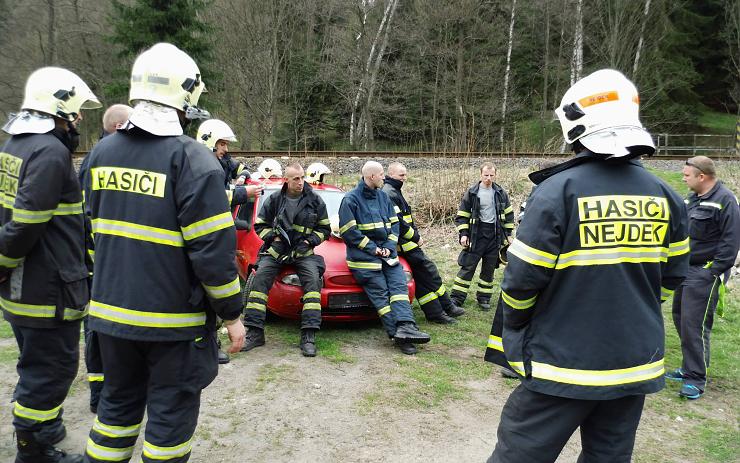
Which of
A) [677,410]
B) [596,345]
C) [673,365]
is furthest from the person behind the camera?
[673,365]

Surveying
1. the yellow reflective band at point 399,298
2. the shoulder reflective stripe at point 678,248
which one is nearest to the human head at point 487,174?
the yellow reflective band at point 399,298

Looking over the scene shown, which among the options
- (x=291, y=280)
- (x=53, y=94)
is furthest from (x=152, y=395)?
(x=291, y=280)

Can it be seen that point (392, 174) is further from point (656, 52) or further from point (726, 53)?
point (726, 53)

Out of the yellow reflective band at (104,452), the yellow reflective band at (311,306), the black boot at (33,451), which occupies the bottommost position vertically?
the black boot at (33,451)

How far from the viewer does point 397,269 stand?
20.8 feet

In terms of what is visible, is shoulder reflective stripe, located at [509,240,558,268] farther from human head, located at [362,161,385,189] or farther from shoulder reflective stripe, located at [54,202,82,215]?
human head, located at [362,161,385,189]

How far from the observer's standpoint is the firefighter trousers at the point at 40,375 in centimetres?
338

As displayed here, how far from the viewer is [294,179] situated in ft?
20.2

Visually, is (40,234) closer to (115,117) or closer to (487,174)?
(115,117)

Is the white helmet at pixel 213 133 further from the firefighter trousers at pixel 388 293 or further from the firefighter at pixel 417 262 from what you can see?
the firefighter trousers at pixel 388 293

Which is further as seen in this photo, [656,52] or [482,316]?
[656,52]

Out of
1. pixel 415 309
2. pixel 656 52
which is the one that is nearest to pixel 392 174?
pixel 415 309

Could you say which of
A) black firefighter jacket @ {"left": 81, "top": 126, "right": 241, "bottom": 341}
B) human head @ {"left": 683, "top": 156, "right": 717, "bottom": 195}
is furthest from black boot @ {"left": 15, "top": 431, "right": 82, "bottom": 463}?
human head @ {"left": 683, "top": 156, "right": 717, "bottom": 195}

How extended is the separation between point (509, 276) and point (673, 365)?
413 centimetres
